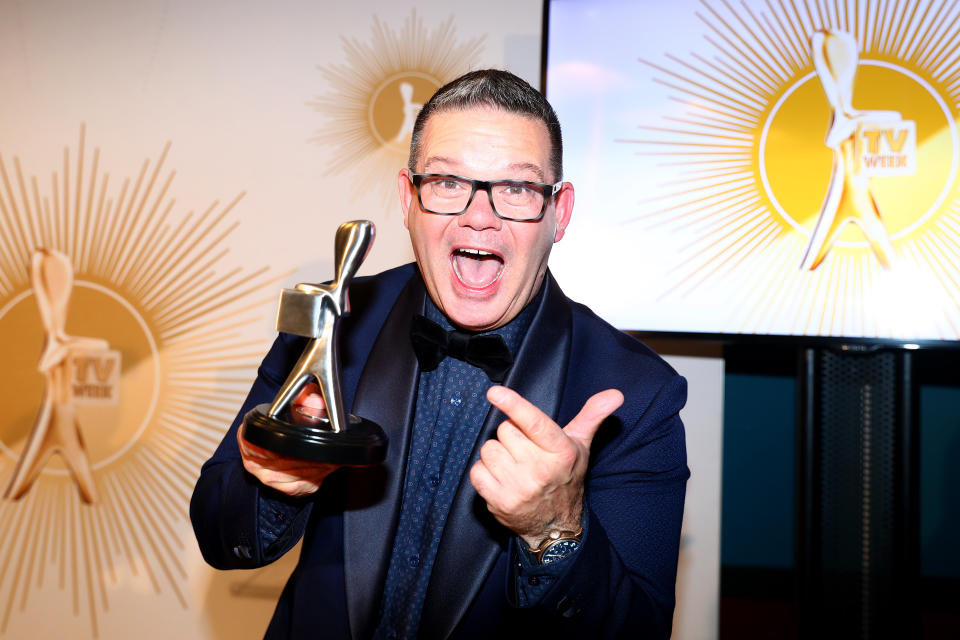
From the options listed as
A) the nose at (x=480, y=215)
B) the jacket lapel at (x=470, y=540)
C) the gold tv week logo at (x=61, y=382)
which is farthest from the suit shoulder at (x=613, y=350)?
the gold tv week logo at (x=61, y=382)

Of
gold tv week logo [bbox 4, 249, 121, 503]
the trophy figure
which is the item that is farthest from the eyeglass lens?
gold tv week logo [bbox 4, 249, 121, 503]

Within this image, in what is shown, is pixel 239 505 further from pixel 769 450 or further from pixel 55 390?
pixel 769 450

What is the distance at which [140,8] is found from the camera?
3.10 metres

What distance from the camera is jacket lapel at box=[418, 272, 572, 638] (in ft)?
4.52

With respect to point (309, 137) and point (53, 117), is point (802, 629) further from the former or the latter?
point (53, 117)

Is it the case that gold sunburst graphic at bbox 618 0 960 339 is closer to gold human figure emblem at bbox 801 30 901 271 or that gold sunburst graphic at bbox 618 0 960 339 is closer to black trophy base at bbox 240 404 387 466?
gold human figure emblem at bbox 801 30 901 271

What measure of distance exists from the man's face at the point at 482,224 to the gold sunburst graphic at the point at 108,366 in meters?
1.62

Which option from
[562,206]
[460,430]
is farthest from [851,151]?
[460,430]

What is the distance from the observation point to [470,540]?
1.41 meters

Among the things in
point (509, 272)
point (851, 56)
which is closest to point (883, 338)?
point (851, 56)

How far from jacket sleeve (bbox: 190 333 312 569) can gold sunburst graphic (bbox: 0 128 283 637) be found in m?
1.40

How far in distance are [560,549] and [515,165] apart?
0.77 m

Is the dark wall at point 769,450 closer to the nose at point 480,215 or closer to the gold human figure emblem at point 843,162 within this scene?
the gold human figure emblem at point 843,162

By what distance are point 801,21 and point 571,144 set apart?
839 mm
